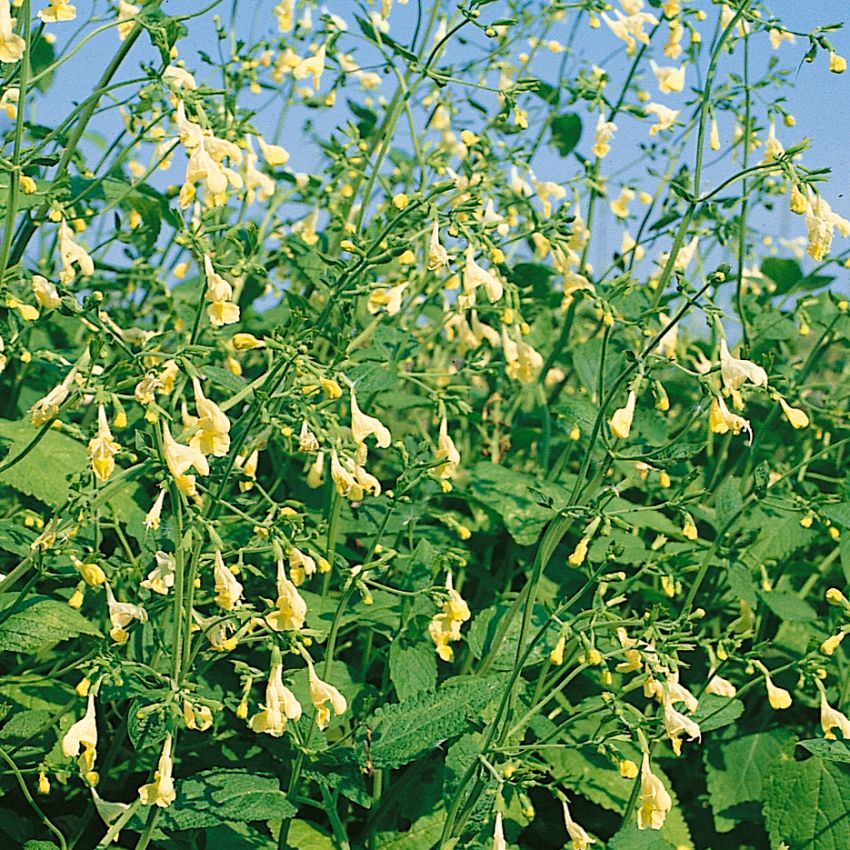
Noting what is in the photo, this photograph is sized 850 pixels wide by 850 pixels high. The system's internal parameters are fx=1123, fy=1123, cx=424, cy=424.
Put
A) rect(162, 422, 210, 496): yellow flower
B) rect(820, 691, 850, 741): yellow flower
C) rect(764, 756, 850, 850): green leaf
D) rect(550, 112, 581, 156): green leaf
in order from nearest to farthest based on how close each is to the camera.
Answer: rect(162, 422, 210, 496): yellow flower, rect(820, 691, 850, 741): yellow flower, rect(764, 756, 850, 850): green leaf, rect(550, 112, 581, 156): green leaf

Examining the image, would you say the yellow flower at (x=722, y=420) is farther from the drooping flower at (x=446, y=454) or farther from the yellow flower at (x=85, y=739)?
the yellow flower at (x=85, y=739)

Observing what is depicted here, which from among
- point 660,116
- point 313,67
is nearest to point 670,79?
point 660,116

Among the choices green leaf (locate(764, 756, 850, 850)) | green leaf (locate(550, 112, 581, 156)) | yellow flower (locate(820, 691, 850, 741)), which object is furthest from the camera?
green leaf (locate(550, 112, 581, 156))

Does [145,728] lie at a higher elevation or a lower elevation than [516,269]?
lower

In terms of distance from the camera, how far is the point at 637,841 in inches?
100

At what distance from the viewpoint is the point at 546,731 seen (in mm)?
2746

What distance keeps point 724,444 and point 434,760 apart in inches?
62.5

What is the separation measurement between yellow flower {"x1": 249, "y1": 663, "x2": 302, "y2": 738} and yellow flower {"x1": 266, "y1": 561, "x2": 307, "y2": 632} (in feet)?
0.25

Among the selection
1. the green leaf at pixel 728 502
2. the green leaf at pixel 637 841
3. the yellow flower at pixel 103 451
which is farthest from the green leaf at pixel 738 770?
the yellow flower at pixel 103 451

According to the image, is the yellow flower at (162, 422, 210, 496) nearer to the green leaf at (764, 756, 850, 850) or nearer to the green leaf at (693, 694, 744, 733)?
the green leaf at (693, 694, 744, 733)

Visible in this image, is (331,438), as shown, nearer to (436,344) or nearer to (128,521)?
(128,521)

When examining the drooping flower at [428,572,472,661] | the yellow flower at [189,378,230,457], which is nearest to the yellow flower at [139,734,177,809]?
the yellow flower at [189,378,230,457]

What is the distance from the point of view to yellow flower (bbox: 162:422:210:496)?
188 cm

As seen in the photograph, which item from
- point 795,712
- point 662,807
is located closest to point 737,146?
point 795,712
